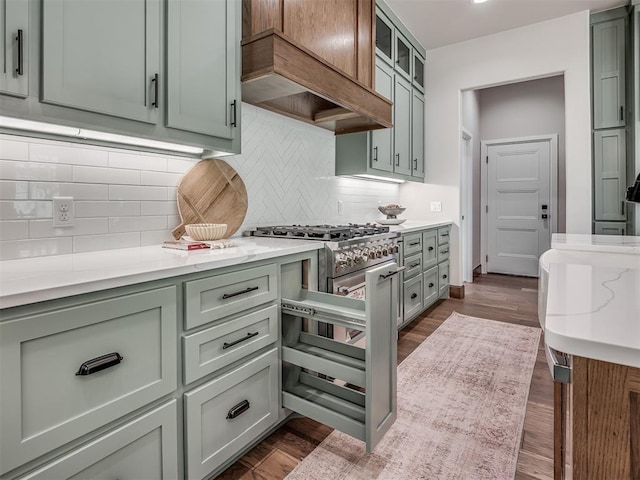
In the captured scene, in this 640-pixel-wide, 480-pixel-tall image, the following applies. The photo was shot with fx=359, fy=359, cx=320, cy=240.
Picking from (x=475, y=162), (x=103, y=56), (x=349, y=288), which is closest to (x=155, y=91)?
(x=103, y=56)

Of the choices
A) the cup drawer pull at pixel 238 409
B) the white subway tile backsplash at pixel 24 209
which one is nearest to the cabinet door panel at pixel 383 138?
the cup drawer pull at pixel 238 409

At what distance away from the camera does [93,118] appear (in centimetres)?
127

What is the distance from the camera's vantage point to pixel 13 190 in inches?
53.0

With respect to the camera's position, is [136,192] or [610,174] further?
[610,174]

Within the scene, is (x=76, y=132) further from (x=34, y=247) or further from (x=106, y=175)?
(x=34, y=247)

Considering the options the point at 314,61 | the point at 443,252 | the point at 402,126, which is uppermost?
the point at 402,126

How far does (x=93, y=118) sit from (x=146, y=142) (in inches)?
13.0

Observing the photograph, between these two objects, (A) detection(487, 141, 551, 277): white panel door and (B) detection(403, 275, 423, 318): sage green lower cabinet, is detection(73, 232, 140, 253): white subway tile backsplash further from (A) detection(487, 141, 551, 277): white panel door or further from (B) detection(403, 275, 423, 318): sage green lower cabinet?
(A) detection(487, 141, 551, 277): white panel door

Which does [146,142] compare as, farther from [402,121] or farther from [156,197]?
[402,121]

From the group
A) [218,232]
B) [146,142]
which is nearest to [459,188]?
[218,232]

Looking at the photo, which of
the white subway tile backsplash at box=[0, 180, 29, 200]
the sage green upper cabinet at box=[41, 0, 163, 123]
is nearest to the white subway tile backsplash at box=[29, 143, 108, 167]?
the white subway tile backsplash at box=[0, 180, 29, 200]

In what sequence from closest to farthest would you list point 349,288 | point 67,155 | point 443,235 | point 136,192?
1. point 67,155
2. point 136,192
3. point 349,288
4. point 443,235

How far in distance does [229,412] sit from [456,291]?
350 centimetres

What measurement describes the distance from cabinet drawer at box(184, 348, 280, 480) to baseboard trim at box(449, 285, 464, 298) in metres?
3.19
